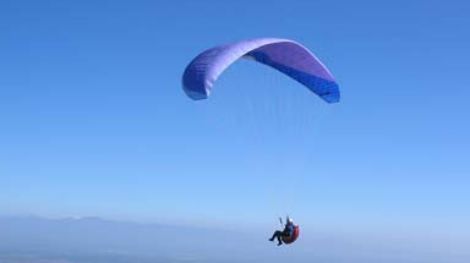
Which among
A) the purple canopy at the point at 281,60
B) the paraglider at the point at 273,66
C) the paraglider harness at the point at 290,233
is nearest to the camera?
the paraglider at the point at 273,66

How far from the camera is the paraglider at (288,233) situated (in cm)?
2377

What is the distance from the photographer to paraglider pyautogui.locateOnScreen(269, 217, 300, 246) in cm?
2377

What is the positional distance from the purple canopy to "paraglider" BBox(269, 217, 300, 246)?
16.5 ft

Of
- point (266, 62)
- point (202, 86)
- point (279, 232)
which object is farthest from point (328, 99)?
point (202, 86)

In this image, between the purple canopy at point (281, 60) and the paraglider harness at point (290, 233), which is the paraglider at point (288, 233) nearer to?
the paraglider harness at point (290, 233)

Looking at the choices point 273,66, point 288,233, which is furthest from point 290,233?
point 273,66

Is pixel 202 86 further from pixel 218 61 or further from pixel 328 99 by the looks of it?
pixel 328 99

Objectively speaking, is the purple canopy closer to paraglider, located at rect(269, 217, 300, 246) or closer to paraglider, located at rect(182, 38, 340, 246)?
paraglider, located at rect(182, 38, 340, 246)

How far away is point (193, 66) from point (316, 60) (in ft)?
18.9

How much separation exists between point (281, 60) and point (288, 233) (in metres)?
6.24

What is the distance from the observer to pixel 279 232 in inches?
955

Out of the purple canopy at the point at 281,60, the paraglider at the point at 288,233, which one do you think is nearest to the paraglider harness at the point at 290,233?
the paraglider at the point at 288,233

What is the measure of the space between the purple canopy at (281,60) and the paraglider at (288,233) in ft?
16.5

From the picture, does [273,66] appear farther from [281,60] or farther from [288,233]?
[288,233]
